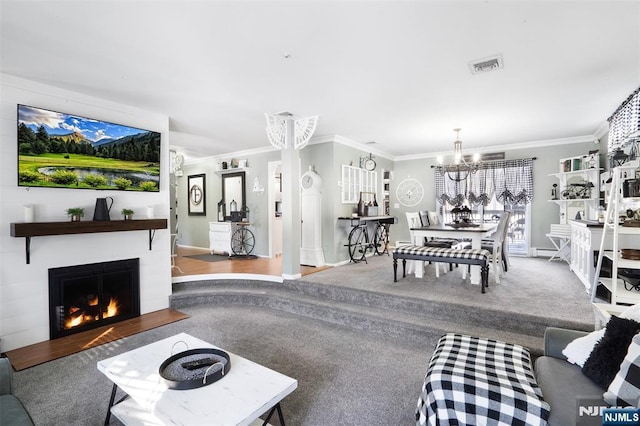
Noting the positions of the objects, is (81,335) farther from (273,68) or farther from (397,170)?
(397,170)

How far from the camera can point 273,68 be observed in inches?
115

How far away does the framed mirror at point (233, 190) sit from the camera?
702cm

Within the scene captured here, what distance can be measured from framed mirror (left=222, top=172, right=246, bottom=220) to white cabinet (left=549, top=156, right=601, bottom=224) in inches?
254

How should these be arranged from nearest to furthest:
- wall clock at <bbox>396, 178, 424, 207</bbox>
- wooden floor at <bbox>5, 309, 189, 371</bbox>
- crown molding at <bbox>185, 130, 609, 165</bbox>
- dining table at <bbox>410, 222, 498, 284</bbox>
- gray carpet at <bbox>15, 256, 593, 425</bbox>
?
gray carpet at <bbox>15, 256, 593, 425</bbox> < wooden floor at <bbox>5, 309, 189, 371</bbox> < dining table at <bbox>410, 222, 498, 284</bbox> < crown molding at <bbox>185, 130, 609, 165</bbox> < wall clock at <bbox>396, 178, 424, 207</bbox>

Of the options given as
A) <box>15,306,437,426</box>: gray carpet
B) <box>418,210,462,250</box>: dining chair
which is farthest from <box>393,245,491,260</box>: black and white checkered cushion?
<box>15,306,437,426</box>: gray carpet

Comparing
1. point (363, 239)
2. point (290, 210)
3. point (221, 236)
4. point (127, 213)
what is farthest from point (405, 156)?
point (127, 213)

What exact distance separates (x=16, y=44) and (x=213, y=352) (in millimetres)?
2957

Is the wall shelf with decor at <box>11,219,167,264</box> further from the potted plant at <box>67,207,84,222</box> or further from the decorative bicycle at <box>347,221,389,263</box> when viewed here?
the decorative bicycle at <box>347,221,389,263</box>

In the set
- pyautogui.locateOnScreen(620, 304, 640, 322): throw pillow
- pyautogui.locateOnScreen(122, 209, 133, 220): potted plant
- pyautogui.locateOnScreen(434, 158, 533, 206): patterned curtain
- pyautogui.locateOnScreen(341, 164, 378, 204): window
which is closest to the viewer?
pyautogui.locateOnScreen(620, 304, 640, 322): throw pillow

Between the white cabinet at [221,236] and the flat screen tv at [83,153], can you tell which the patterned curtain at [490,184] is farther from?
the flat screen tv at [83,153]

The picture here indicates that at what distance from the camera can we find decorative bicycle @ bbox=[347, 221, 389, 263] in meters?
6.05

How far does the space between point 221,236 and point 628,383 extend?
21.6 feet

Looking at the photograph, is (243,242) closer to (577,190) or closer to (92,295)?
(92,295)

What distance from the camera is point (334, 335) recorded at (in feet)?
11.4
